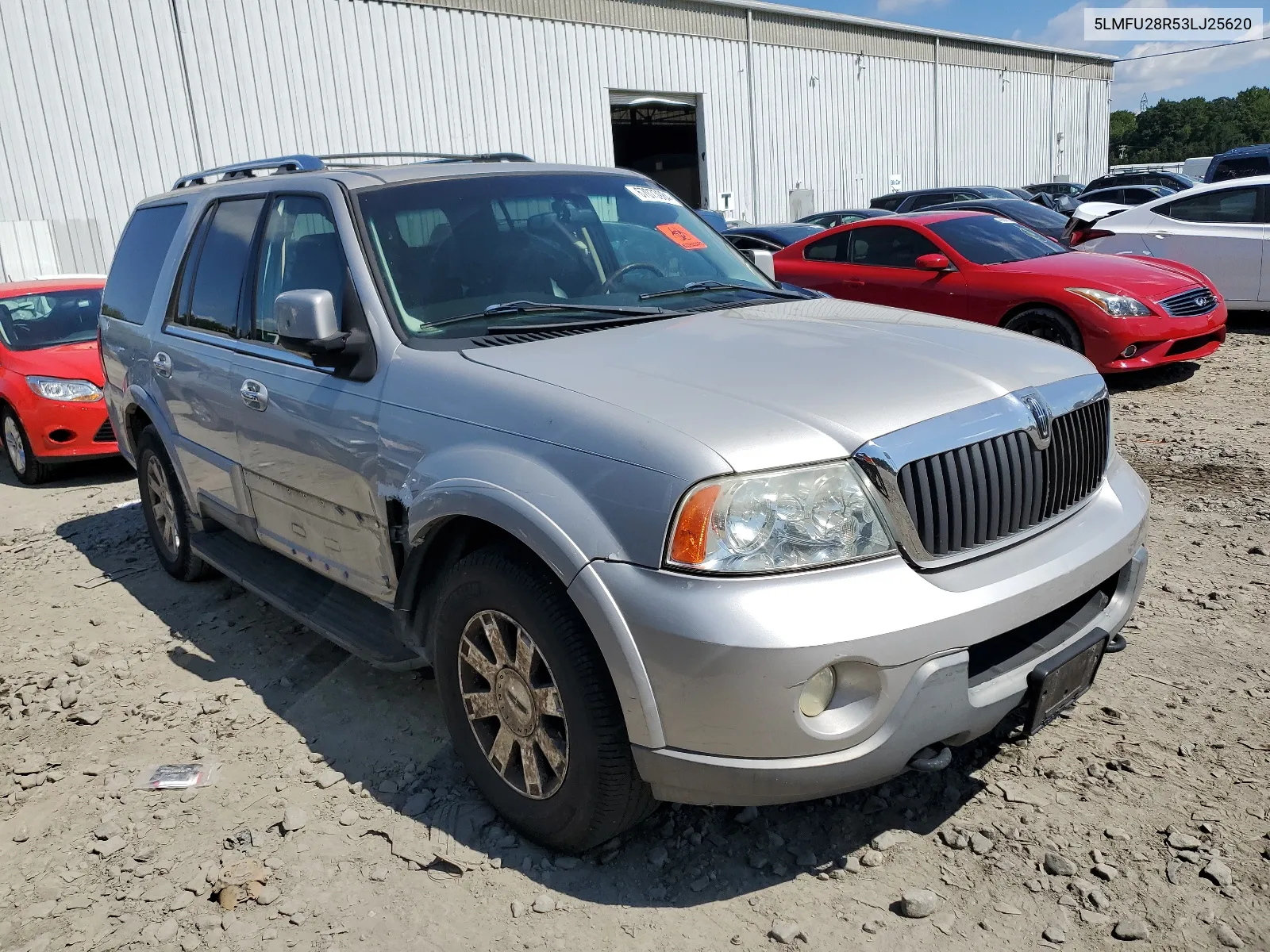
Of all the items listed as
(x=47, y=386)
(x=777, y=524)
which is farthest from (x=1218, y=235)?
(x=47, y=386)

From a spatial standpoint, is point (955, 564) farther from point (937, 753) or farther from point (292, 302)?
point (292, 302)

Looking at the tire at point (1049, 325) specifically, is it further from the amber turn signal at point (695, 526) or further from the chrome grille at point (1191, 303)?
the amber turn signal at point (695, 526)

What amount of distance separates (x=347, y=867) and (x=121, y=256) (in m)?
3.95

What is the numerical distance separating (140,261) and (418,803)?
3.46 m

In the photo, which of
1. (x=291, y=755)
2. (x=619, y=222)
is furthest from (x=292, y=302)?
(x=291, y=755)

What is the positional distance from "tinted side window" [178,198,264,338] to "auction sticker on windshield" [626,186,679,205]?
1.50 metres

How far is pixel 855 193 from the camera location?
97.2 ft

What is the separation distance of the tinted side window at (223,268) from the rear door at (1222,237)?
9.74 metres

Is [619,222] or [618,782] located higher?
[619,222]

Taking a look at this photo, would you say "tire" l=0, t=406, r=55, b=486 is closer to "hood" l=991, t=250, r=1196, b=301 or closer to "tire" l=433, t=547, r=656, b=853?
"tire" l=433, t=547, r=656, b=853

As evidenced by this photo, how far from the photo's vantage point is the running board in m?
3.17

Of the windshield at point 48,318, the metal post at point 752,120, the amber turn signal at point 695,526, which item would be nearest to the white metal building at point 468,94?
the metal post at point 752,120

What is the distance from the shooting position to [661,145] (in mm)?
38625

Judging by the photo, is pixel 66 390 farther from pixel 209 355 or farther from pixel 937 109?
pixel 937 109
